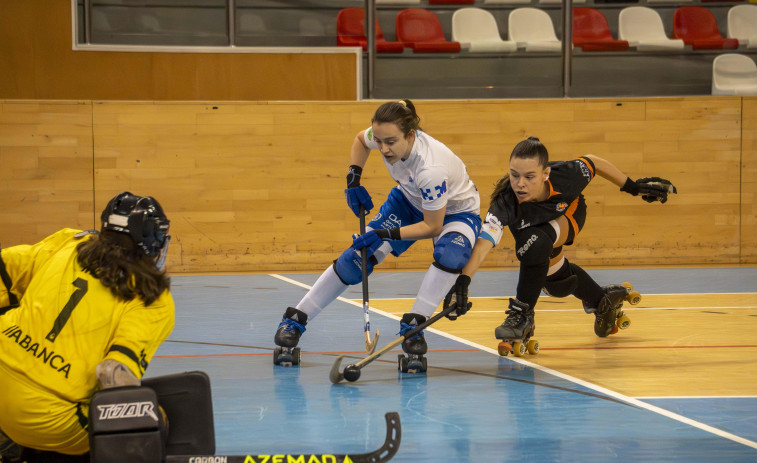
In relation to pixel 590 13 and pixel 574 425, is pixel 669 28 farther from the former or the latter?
pixel 574 425

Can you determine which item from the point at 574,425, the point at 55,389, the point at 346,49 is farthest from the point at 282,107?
the point at 55,389

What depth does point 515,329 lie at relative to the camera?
446 cm

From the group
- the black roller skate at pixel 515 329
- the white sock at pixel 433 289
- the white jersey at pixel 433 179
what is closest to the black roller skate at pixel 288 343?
the white sock at pixel 433 289

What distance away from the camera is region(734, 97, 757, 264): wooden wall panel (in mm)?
9141

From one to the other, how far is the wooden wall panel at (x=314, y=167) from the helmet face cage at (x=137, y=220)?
6462 millimetres

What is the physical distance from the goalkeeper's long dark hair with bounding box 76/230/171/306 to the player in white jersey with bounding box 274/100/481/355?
199 centimetres

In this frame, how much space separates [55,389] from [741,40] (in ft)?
31.8

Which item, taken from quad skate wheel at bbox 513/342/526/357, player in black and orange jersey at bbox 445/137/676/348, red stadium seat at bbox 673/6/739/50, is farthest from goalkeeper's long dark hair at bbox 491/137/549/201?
red stadium seat at bbox 673/6/739/50

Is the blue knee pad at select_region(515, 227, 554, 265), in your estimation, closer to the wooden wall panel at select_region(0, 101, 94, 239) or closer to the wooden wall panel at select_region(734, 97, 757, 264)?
the wooden wall panel at select_region(0, 101, 94, 239)

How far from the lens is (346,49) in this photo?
928 cm

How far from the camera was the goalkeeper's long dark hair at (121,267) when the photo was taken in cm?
224

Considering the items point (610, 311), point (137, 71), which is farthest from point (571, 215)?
point (137, 71)

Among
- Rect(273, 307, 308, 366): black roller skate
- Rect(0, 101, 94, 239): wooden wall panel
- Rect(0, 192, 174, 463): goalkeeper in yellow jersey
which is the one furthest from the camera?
Rect(0, 101, 94, 239): wooden wall panel

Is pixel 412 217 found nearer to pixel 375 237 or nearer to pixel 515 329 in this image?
pixel 375 237
